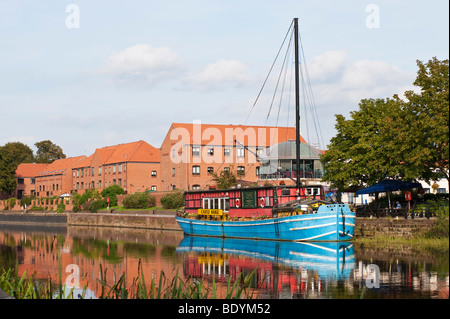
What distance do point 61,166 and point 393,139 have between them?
313 ft

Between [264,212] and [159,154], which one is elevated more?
[159,154]

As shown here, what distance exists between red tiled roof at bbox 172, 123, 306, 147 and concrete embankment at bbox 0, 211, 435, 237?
17.7 m

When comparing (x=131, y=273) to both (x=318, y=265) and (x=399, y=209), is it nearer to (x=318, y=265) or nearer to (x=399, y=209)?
(x=318, y=265)

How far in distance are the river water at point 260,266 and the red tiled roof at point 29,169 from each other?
287ft

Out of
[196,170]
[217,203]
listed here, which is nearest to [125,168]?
[196,170]

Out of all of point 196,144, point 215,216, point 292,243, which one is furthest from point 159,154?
point 292,243

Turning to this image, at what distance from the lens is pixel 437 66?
3444 cm

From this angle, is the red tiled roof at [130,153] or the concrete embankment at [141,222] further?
the red tiled roof at [130,153]

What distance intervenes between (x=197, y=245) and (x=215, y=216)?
7693 mm

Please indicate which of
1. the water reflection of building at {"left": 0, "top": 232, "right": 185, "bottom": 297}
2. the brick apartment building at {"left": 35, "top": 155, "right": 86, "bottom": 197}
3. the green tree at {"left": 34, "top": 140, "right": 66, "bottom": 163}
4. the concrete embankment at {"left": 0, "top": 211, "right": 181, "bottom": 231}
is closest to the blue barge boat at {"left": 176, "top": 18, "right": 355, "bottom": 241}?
the water reflection of building at {"left": 0, "top": 232, "right": 185, "bottom": 297}

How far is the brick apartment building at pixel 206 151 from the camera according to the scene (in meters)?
89.6

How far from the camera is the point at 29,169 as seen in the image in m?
134

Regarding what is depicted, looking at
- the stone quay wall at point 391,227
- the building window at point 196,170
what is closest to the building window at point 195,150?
the building window at point 196,170

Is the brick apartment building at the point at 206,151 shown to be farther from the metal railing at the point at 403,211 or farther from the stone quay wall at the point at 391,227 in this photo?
the stone quay wall at the point at 391,227
